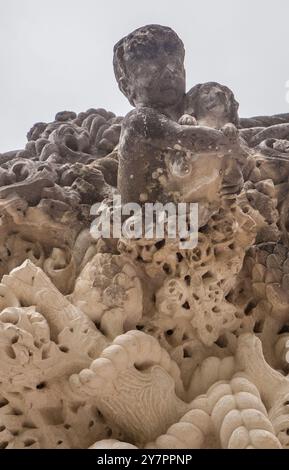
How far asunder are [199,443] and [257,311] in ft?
2.46

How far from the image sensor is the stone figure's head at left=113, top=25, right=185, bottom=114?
103 inches

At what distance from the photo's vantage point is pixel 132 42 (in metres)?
2.64

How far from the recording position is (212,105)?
2721mm

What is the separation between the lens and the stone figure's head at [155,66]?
2604 mm

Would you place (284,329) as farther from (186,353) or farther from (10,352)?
(10,352)

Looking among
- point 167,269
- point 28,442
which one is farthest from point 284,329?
point 28,442

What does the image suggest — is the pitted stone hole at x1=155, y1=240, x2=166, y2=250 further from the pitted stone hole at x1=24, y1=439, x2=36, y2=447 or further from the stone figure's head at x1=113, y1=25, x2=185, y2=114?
the pitted stone hole at x1=24, y1=439, x2=36, y2=447

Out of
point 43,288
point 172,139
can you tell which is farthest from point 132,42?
point 43,288

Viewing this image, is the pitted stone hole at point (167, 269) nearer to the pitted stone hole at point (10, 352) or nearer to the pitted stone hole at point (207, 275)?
the pitted stone hole at point (207, 275)

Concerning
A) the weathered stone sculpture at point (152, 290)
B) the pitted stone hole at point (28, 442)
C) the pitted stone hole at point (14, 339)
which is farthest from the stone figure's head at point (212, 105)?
the pitted stone hole at point (28, 442)

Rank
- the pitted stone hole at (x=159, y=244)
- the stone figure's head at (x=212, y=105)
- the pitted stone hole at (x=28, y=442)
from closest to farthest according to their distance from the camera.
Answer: the pitted stone hole at (x=28, y=442) → the pitted stone hole at (x=159, y=244) → the stone figure's head at (x=212, y=105)

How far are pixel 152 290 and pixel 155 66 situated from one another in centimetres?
93

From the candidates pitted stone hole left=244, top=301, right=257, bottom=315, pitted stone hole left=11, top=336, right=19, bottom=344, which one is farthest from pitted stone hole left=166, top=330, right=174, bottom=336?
pitted stone hole left=11, top=336, right=19, bottom=344

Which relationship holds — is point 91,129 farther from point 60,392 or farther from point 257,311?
point 60,392
